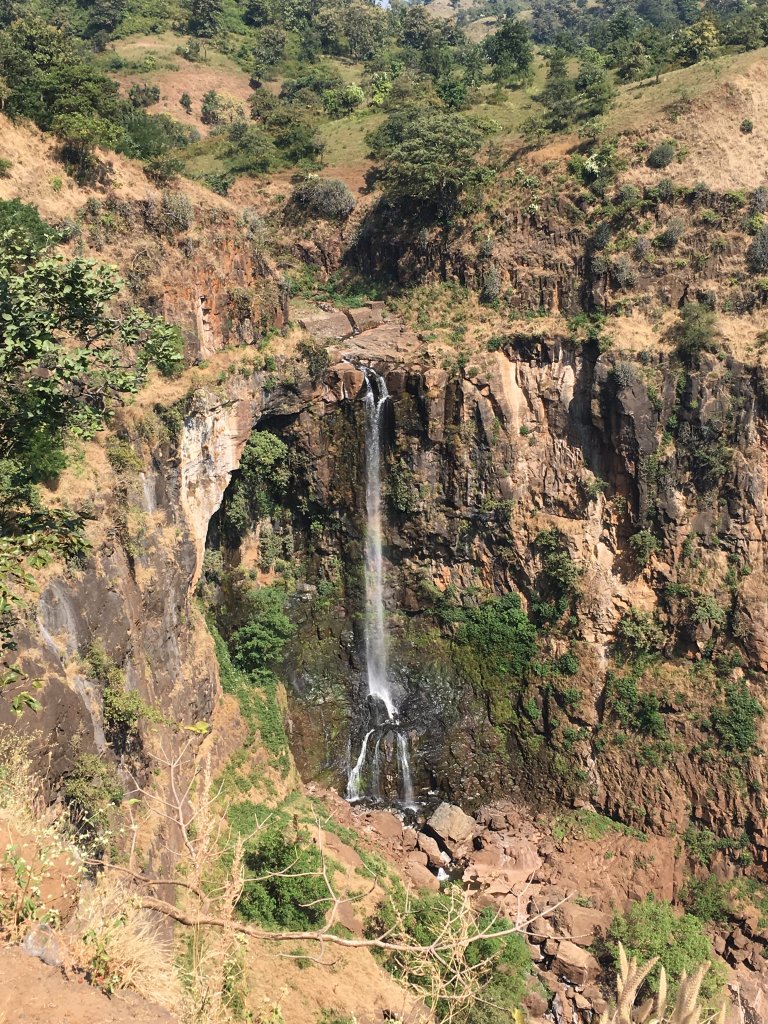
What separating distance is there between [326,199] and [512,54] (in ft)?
59.7

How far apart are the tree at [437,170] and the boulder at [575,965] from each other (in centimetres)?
2755

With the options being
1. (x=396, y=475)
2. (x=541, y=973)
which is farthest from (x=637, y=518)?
(x=541, y=973)

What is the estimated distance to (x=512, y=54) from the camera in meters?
43.2

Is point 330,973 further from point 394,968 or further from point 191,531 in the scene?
point 191,531

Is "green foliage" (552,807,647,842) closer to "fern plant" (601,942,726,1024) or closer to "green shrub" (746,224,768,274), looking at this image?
"fern plant" (601,942,726,1024)

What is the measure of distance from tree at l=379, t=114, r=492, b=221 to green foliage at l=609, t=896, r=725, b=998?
1065 inches

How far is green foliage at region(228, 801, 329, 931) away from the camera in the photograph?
1764 cm

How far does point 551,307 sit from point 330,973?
23583 millimetres

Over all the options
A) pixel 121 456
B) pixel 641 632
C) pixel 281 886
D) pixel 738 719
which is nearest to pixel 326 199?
pixel 121 456

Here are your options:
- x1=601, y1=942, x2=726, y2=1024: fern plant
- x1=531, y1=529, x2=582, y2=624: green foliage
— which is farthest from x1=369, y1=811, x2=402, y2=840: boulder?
x1=601, y1=942, x2=726, y2=1024: fern plant

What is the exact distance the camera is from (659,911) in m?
22.0

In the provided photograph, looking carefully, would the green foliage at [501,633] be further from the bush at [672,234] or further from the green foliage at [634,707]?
the bush at [672,234]

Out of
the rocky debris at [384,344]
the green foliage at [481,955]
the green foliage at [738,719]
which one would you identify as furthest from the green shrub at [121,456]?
the green foliage at [738,719]

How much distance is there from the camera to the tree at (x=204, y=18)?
55.1 m
